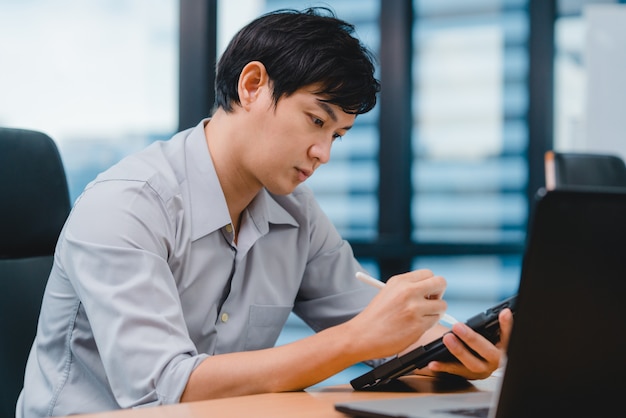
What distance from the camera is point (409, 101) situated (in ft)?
9.57

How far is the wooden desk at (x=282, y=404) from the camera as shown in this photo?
777mm

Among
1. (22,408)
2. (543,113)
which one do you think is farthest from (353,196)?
(22,408)

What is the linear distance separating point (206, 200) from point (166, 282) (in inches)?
8.8

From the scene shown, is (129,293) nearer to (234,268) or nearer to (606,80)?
(234,268)

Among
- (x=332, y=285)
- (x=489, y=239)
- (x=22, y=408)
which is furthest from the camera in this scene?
(x=489, y=239)

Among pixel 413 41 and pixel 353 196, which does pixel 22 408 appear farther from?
pixel 413 41

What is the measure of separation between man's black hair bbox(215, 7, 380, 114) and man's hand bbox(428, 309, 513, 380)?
445 millimetres

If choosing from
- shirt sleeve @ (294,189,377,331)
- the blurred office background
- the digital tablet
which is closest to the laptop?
the digital tablet

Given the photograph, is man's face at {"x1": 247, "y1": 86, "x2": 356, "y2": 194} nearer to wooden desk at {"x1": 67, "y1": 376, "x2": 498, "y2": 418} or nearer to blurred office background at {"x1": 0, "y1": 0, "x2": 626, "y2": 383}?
wooden desk at {"x1": 67, "y1": 376, "x2": 498, "y2": 418}

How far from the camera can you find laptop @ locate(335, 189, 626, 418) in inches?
19.2

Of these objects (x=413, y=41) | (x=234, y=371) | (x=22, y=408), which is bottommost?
(x=22, y=408)

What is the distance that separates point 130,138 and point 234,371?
195cm

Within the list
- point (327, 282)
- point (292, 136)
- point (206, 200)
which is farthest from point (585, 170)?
point (206, 200)

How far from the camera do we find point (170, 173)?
3.93 ft
